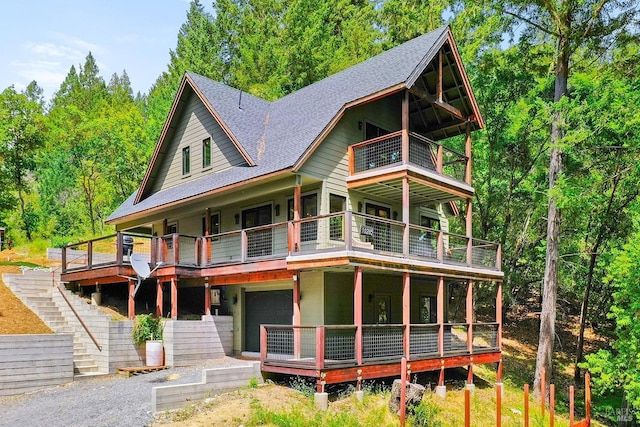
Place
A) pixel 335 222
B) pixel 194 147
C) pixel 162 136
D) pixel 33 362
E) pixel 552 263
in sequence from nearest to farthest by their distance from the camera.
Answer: pixel 33 362
pixel 335 222
pixel 552 263
pixel 194 147
pixel 162 136

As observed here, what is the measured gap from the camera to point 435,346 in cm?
1894

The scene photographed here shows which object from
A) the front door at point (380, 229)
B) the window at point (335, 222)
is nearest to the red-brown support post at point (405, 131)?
the front door at point (380, 229)

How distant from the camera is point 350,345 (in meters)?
16.3

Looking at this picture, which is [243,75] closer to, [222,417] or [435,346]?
[435,346]

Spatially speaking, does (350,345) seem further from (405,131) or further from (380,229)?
(405,131)

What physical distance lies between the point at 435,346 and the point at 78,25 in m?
15.8

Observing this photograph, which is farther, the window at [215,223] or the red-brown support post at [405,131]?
the window at [215,223]

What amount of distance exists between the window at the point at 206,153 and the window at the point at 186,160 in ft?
3.94

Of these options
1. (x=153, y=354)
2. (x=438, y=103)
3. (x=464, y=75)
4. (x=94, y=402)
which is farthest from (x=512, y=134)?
(x=94, y=402)

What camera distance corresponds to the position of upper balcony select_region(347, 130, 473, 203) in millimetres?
18938

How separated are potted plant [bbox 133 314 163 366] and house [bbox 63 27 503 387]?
115cm

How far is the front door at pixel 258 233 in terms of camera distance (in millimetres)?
19781

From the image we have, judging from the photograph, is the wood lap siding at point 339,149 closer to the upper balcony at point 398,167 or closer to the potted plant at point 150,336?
the upper balcony at point 398,167

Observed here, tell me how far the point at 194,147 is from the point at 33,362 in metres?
11.2
